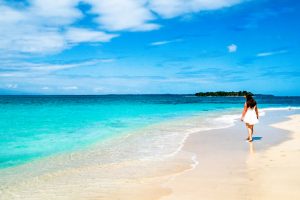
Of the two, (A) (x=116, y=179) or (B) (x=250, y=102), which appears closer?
(A) (x=116, y=179)

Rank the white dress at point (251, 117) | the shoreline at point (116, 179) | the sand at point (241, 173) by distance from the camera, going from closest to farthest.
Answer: the sand at point (241, 173) < the shoreline at point (116, 179) < the white dress at point (251, 117)

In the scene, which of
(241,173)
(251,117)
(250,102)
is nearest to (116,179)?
(241,173)

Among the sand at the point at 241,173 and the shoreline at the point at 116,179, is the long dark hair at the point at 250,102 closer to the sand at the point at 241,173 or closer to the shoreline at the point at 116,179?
the sand at the point at 241,173

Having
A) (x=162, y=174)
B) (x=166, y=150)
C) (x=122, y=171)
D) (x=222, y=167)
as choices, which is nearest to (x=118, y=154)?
(x=166, y=150)

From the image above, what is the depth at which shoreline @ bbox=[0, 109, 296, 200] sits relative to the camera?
6266 millimetres

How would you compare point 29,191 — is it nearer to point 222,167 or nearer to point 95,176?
point 95,176

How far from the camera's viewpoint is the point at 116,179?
738 cm

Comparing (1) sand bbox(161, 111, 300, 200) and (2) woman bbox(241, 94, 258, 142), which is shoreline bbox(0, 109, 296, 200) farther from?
(2) woman bbox(241, 94, 258, 142)

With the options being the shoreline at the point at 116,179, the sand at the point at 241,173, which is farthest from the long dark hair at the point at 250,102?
the shoreline at the point at 116,179

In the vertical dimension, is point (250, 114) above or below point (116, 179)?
above

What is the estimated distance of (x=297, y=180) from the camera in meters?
6.49

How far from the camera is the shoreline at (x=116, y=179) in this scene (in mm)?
6266

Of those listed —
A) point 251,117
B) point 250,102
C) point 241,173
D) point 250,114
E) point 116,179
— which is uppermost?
point 250,102

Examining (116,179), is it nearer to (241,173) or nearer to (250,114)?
(241,173)
